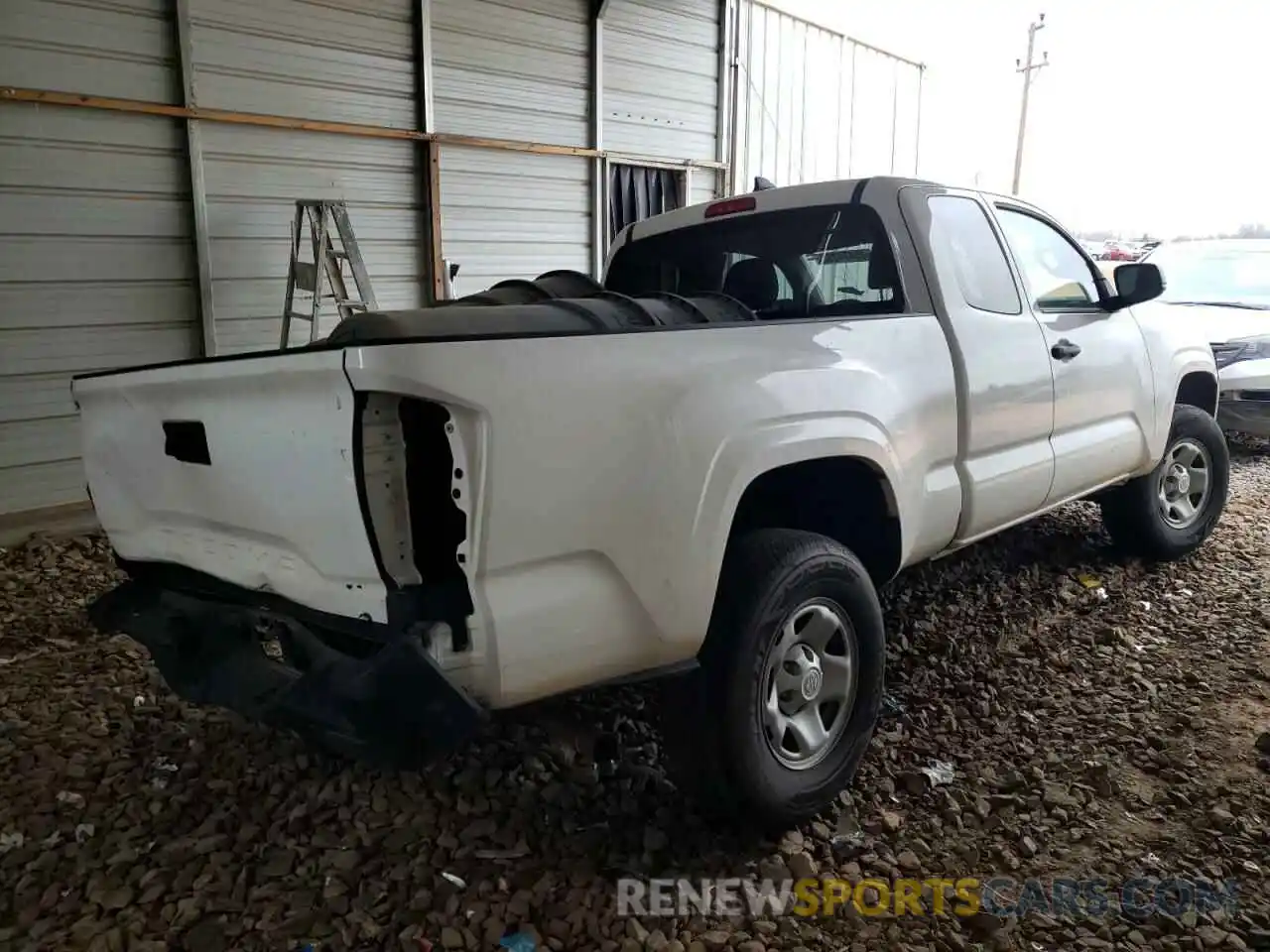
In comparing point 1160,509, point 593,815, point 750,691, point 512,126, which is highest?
point 512,126

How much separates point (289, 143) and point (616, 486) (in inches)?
227

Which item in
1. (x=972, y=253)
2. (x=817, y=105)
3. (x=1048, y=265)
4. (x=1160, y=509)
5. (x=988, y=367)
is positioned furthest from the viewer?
(x=817, y=105)

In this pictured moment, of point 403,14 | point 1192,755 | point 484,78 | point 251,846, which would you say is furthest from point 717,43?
point 251,846

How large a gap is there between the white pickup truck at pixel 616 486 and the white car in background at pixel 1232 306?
68.1 inches

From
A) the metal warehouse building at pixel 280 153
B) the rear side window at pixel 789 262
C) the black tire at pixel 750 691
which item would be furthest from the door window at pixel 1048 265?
the metal warehouse building at pixel 280 153

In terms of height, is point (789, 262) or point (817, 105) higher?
point (817, 105)

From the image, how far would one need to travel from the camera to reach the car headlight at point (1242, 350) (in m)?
7.68

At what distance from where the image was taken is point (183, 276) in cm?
628

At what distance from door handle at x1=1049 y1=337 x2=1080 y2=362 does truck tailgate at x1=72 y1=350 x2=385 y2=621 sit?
298 cm

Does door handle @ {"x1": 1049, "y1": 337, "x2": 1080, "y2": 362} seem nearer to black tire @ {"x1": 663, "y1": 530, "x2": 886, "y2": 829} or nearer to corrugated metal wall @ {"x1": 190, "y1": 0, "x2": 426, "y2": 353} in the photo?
black tire @ {"x1": 663, "y1": 530, "x2": 886, "y2": 829}

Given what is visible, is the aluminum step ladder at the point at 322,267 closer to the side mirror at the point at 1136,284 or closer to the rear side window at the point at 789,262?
the rear side window at the point at 789,262

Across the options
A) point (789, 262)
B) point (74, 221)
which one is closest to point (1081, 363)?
point (789, 262)

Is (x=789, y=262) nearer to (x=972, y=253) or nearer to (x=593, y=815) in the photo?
(x=972, y=253)

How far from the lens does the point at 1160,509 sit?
4.79 meters
